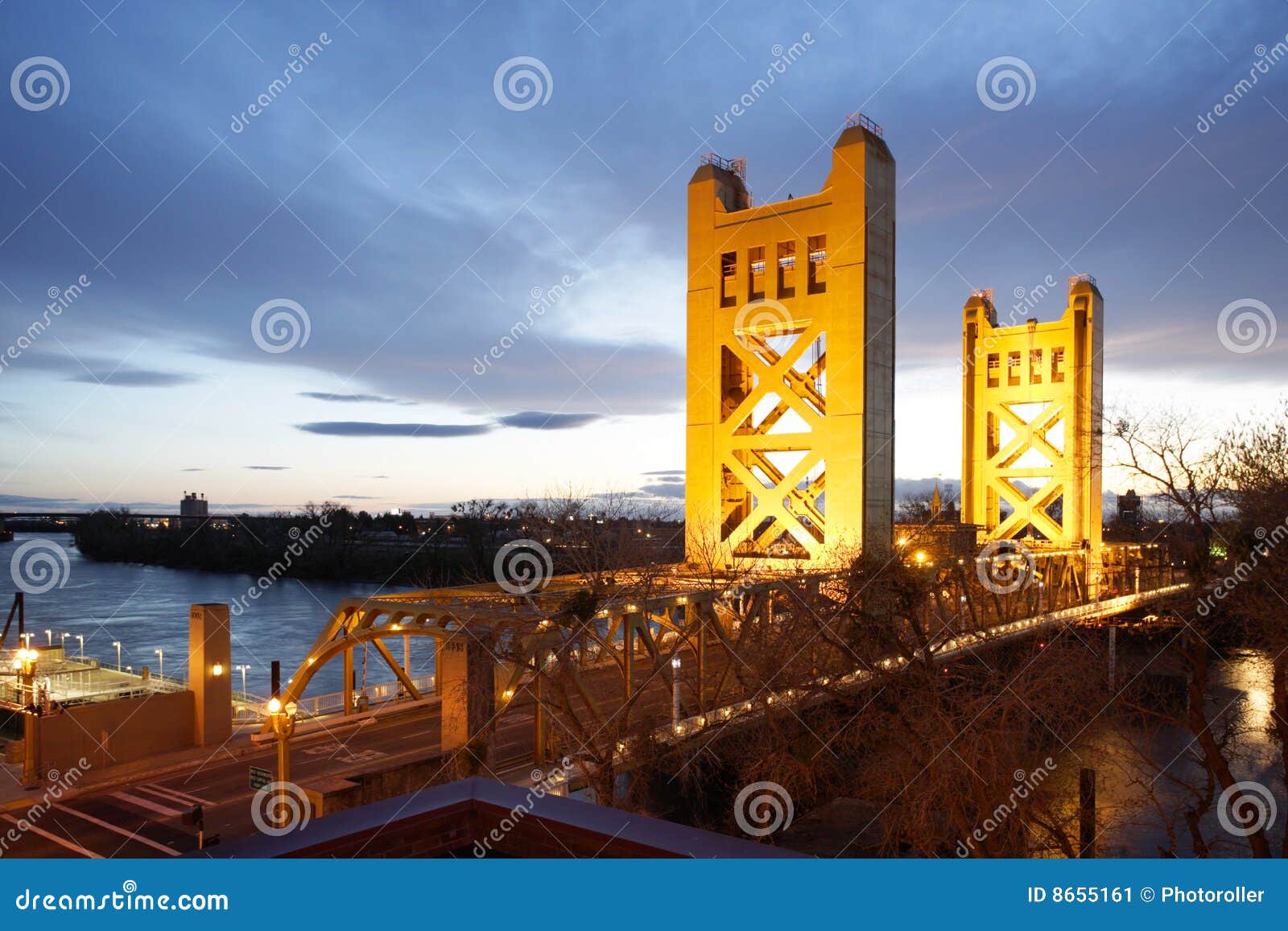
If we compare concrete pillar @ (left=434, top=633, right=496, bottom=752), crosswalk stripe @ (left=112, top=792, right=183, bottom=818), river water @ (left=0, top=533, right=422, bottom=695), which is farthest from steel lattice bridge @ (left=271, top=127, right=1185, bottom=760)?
river water @ (left=0, top=533, right=422, bottom=695)

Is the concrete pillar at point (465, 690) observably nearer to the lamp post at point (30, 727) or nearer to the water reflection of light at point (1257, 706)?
the lamp post at point (30, 727)

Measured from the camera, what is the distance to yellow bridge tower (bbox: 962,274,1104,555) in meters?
56.0

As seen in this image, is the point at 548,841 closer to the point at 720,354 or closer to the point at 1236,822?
the point at 1236,822

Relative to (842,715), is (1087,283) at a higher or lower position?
higher

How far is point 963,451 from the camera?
201ft

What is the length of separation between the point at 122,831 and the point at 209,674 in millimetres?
5350

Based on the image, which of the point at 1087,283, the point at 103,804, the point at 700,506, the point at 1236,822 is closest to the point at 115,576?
the point at 700,506

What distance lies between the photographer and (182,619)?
5316 cm

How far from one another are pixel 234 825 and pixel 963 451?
180 feet

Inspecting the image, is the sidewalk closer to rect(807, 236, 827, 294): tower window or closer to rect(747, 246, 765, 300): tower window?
rect(747, 246, 765, 300): tower window

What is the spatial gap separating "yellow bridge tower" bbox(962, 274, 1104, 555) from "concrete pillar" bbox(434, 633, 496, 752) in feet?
151

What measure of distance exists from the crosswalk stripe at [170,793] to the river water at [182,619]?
9306 millimetres

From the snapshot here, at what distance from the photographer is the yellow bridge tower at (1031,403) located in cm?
5603

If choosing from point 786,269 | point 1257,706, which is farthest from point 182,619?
point 1257,706
